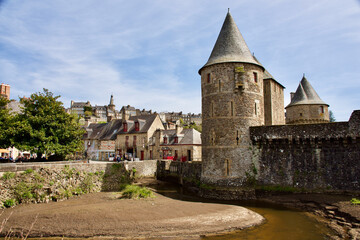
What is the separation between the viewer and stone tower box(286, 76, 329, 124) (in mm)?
28969

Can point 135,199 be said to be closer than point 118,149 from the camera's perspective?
Yes

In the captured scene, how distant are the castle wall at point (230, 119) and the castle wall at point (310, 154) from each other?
114 centimetres

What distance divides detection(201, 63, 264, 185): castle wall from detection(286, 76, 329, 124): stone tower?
38.3 feet

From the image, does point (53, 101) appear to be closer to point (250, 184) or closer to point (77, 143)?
point (77, 143)

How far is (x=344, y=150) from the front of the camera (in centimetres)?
1670

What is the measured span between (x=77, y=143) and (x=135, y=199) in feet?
30.9

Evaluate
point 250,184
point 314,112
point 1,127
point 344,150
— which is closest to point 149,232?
point 250,184

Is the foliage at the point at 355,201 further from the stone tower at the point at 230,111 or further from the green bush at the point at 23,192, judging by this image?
the green bush at the point at 23,192

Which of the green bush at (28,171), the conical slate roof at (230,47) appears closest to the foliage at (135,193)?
the green bush at (28,171)

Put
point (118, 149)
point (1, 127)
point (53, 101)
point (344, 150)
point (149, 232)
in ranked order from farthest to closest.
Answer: point (118, 149) < point (53, 101) < point (1, 127) < point (344, 150) < point (149, 232)

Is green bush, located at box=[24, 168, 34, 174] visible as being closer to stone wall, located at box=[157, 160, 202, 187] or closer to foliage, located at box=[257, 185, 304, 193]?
stone wall, located at box=[157, 160, 202, 187]

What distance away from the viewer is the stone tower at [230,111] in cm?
1927

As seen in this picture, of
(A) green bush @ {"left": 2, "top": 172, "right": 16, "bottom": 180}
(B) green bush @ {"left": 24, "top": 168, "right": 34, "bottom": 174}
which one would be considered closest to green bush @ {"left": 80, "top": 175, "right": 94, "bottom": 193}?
(B) green bush @ {"left": 24, "top": 168, "right": 34, "bottom": 174}

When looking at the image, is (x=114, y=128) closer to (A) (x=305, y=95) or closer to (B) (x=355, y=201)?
(A) (x=305, y=95)
